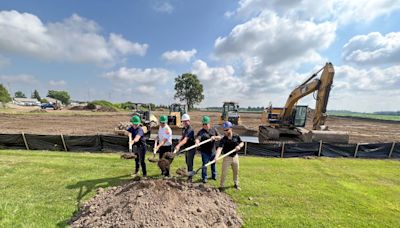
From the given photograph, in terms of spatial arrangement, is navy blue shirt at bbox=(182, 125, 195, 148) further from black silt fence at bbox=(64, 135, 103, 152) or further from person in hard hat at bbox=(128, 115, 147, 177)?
black silt fence at bbox=(64, 135, 103, 152)

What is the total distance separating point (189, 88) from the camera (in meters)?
66.1

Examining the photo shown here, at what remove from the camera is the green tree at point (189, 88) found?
214ft

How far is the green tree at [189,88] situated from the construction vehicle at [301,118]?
50124 millimetres

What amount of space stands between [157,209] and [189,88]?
63209mm

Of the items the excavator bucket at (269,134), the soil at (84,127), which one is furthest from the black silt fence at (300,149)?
the soil at (84,127)

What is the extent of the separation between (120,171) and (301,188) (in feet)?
18.3

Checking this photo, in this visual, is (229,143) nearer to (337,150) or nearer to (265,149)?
(265,149)

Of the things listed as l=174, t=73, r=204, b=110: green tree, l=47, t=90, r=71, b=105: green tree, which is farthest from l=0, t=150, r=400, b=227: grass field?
l=47, t=90, r=71, b=105: green tree

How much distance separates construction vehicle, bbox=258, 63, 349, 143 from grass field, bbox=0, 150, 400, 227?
2862mm

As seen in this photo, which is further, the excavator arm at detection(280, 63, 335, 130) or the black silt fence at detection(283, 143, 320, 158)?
the excavator arm at detection(280, 63, 335, 130)

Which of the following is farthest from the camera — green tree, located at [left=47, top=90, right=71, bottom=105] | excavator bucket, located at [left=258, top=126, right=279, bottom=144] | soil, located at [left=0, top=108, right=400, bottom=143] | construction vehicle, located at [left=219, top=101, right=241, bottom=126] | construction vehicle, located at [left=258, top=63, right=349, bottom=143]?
green tree, located at [left=47, top=90, right=71, bottom=105]

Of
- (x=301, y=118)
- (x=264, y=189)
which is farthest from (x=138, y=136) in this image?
(x=301, y=118)

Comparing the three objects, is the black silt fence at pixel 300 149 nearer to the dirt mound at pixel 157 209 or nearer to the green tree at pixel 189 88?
the dirt mound at pixel 157 209

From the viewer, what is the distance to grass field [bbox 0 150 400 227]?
424cm
